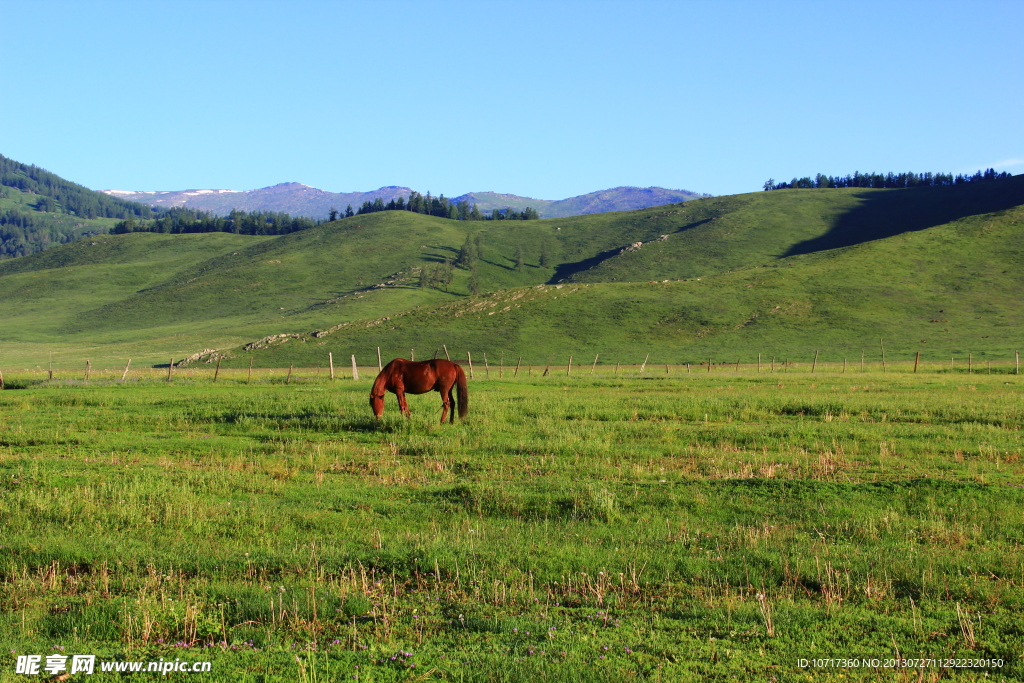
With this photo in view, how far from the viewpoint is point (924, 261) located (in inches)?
4092

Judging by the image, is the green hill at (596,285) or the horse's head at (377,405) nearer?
the horse's head at (377,405)

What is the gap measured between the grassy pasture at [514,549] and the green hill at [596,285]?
57.2 metres

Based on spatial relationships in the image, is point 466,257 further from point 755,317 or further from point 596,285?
point 755,317

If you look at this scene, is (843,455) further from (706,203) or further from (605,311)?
(706,203)

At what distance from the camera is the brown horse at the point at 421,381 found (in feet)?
69.1

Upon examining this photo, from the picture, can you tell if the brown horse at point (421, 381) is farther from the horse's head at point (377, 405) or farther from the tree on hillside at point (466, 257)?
the tree on hillside at point (466, 257)

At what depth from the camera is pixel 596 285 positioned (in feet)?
332

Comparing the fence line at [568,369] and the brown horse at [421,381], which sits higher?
the brown horse at [421,381]

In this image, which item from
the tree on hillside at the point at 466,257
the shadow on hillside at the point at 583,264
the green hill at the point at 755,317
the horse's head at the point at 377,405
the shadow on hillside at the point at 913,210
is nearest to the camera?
the horse's head at the point at 377,405

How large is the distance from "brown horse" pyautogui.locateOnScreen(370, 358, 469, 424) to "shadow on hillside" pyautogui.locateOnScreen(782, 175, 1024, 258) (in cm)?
13097

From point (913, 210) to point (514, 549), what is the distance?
176974 mm

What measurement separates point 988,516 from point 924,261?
10475cm

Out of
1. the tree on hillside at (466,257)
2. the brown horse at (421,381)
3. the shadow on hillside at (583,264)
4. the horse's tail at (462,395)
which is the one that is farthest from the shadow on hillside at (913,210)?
the horse's tail at (462,395)

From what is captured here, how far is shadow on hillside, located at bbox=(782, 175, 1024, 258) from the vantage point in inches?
5871
